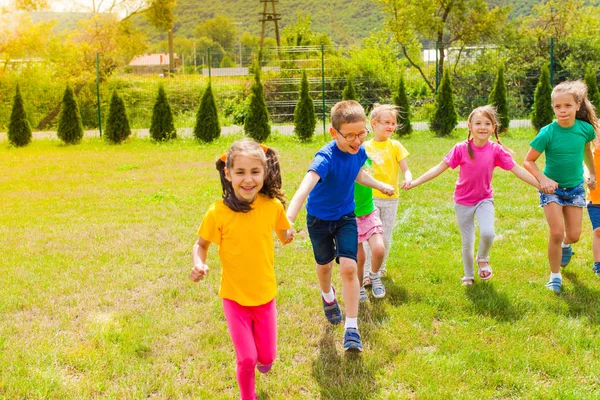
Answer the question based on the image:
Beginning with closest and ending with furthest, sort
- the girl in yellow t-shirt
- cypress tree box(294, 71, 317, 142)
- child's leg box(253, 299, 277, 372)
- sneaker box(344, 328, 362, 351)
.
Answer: the girl in yellow t-shirt → child's leg box(253, 299, 277, 372) → sneaker box(344, 328, 362, 351) → cypress tree box(294, 71, 317, 142)

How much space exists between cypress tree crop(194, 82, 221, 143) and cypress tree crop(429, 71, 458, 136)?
697 cm

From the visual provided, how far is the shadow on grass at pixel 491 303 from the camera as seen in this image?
4.60 metres

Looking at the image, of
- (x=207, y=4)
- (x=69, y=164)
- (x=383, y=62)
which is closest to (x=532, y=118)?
(x=383, y=62)

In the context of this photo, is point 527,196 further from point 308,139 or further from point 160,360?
point 308,139

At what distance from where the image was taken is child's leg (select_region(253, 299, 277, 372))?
3418 mm

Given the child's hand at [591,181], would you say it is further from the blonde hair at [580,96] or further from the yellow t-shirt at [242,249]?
the yellow t-shirt at [242,249]

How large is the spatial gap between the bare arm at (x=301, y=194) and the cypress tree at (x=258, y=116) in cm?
1387

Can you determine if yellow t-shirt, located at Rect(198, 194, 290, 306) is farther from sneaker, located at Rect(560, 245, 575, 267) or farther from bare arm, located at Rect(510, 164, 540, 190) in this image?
sneaker, located at Rect(560, 245, 575, 267)

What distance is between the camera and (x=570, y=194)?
17.3ft

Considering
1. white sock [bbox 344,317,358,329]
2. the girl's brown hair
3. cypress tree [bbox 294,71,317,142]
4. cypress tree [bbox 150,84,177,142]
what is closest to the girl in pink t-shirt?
white sock [bbox 344,317,358,329]

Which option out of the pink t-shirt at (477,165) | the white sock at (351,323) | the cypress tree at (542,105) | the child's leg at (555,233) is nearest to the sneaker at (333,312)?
the white sock at (351,323)

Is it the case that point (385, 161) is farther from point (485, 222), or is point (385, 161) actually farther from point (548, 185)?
point (548, 185)

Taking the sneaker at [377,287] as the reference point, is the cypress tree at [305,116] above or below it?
above

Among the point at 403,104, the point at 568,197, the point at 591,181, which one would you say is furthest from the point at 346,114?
the point at 403,104
